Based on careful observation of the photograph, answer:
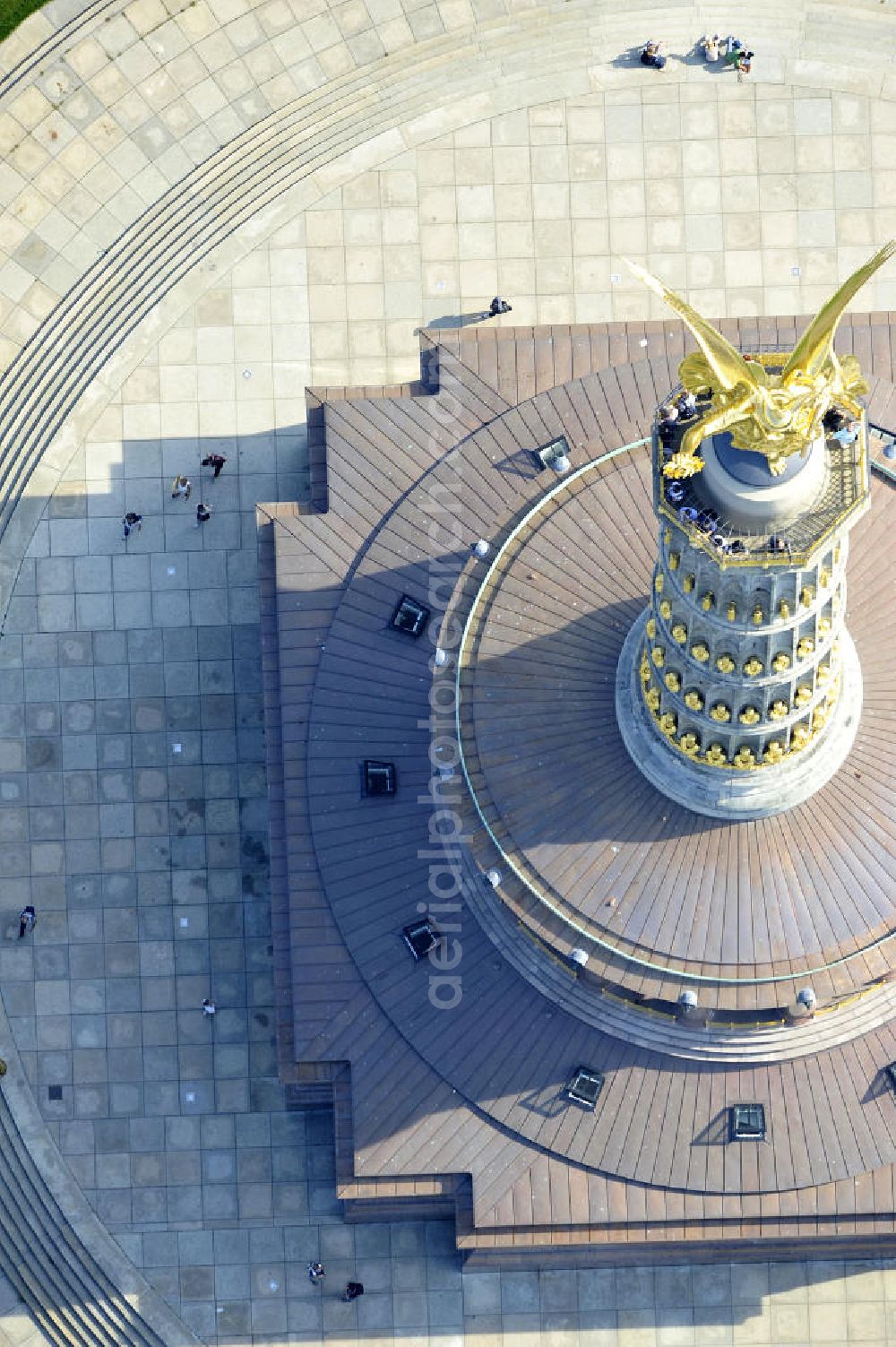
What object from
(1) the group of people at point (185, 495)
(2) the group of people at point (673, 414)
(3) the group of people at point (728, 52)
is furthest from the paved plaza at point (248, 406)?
(2) the group of people at point (673, 414)

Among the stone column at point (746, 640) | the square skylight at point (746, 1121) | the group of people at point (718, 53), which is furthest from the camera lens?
the group of people at point (718, 53)

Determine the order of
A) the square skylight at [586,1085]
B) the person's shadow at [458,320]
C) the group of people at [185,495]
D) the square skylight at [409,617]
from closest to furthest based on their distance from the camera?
the square skylight at [586,1085] → the square skylight at [409,617] → the group of people at [185,495] → the person's shadow at [458,320]

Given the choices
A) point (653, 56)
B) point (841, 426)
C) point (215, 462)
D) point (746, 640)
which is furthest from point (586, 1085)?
point (653, 56)

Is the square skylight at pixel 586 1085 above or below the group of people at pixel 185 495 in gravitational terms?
below

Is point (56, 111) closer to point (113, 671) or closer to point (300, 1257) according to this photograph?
point (113, 671)

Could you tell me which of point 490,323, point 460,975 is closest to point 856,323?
point 490,323

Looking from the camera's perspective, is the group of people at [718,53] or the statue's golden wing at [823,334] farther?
the group of people at [718,53]

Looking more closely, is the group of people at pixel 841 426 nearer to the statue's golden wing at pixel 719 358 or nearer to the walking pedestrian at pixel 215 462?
the statue's golden wing at pixel 719 358
